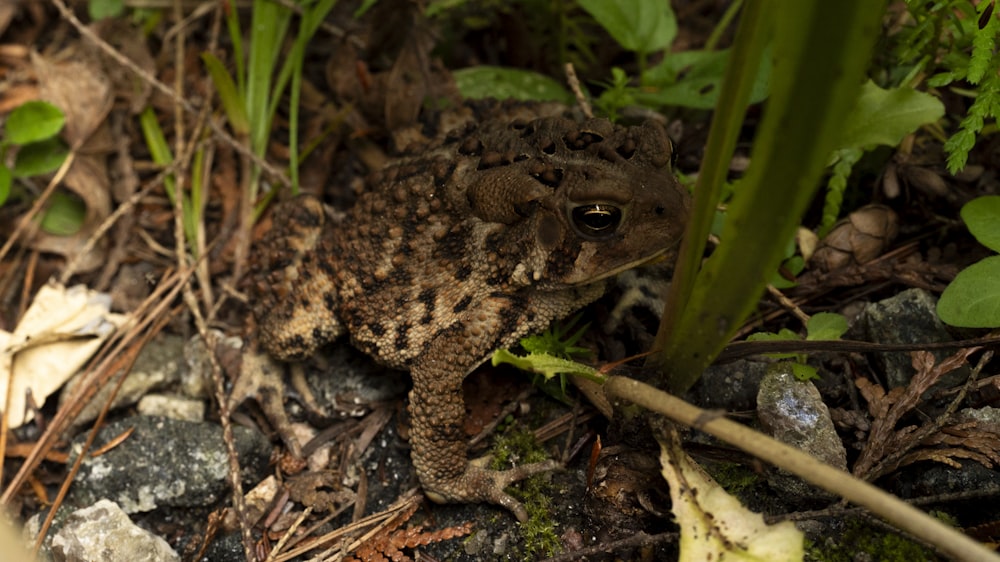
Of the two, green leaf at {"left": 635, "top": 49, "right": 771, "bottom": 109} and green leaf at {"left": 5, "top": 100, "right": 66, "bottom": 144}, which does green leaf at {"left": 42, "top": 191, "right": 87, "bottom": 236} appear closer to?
green leaf at {"left": 5, "top": 100, "right": 66, "bottom": 144}

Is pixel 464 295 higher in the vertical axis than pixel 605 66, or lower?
lower

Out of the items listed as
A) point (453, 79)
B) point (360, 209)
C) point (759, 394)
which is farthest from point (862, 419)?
point (453, 79)

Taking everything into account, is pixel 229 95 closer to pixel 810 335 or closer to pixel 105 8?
pixel 105 8

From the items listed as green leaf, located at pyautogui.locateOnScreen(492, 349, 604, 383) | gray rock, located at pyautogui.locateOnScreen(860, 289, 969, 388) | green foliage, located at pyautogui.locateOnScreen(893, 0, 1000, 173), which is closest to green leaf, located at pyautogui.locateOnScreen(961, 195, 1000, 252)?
green foliage, located at pyautogui.locateOnScreen(893, 0, 1000, 173)

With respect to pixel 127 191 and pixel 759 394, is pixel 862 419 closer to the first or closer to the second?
pixel 759 394

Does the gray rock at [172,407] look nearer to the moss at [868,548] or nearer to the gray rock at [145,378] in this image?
the gray rock at [145,378]
